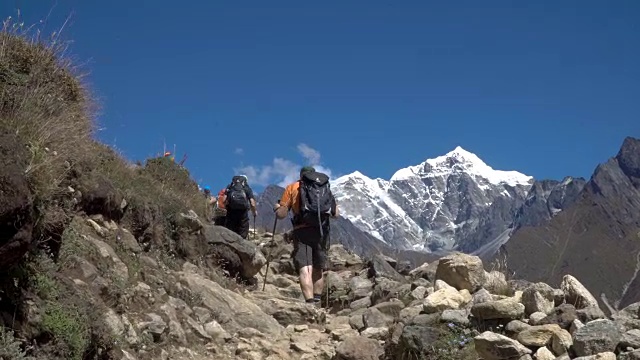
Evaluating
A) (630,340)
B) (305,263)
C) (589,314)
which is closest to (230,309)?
(305,263)

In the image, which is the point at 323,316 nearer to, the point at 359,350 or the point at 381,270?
the point at 359,350

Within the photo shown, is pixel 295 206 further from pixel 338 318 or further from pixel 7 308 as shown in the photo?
pixel 7 308

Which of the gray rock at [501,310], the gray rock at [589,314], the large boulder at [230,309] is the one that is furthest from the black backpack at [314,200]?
the gray rock at [589,314]

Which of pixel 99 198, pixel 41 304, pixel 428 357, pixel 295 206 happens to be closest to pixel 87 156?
pixel 99 198

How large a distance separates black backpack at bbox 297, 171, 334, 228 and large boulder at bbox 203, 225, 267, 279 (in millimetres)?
1910

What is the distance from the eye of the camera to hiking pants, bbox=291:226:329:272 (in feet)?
35.6

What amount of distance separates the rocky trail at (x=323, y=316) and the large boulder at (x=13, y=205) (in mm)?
681

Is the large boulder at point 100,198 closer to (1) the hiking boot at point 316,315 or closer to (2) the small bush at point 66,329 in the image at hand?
(2) the small bush at point 66,329

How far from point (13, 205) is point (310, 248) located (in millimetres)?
6719

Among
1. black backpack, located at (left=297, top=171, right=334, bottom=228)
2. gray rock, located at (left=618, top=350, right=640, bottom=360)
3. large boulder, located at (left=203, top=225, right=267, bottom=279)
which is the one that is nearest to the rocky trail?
gray rock, located at (left=618, top=350, right=640, bottom=360)

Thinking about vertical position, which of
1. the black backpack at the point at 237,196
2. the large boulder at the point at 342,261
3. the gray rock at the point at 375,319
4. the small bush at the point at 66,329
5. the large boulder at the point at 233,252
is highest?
the black backpack at the point at 237,196

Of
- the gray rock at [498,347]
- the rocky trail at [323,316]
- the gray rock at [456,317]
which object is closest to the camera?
the rocky trail at [323,316]

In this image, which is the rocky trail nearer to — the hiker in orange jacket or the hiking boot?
the hiking boot

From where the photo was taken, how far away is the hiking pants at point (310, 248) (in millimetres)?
10844
